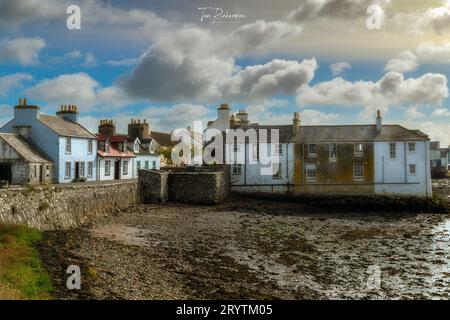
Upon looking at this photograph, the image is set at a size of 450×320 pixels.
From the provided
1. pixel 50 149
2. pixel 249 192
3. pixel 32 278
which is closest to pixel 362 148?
pixel 249 192

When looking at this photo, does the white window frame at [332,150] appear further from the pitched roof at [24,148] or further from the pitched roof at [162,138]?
the pitched roof at [162,138]

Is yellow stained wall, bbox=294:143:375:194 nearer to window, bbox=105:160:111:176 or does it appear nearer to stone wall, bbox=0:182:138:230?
window, bbox=105:160:111:176

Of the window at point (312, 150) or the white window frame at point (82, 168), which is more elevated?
the window at point (312, 150)

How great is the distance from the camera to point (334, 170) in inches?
1801

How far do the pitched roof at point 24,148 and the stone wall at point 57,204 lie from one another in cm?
741

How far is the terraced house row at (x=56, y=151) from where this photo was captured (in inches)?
1271

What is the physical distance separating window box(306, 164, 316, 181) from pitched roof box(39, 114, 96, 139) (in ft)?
72.8

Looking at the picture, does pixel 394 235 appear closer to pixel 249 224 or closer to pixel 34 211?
pixel 249 224

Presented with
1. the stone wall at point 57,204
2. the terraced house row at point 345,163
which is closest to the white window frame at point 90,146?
the stone wall at point 57,204

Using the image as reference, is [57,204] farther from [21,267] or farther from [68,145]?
[68,145]

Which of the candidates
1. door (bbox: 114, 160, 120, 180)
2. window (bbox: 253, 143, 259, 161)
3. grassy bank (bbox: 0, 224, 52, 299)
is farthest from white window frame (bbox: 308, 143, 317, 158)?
grassy bank (bbox: 0, 224, 52, 299)

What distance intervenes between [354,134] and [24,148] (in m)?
32.6

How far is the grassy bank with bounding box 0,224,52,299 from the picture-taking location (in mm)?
11938

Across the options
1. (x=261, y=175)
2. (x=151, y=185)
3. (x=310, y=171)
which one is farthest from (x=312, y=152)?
(x=151, y=185)
